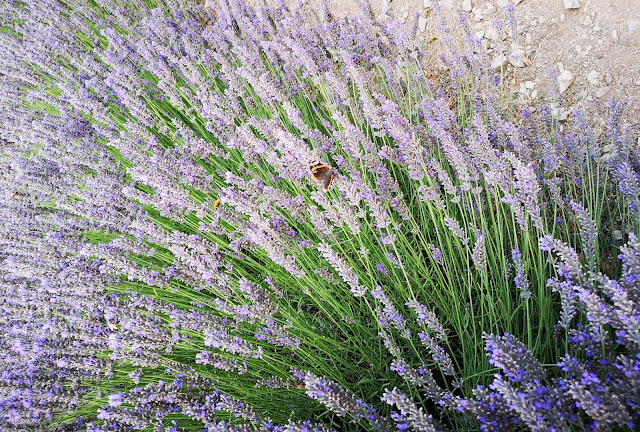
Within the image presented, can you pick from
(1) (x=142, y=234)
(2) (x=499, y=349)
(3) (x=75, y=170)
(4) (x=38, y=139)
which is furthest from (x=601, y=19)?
(4) (x=38, y=139)

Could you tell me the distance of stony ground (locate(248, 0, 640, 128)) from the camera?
92.5 inches

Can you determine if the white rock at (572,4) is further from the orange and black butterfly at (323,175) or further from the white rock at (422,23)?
the orange and black butterfly at (323,175)

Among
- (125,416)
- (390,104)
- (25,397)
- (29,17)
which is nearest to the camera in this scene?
(125,416)

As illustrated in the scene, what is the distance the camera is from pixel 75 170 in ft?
8.63

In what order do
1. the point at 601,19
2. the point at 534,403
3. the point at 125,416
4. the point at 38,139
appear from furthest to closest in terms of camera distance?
the point at 38,139 → the point at 601,19 → the point at 125,416 → the point at 534,403

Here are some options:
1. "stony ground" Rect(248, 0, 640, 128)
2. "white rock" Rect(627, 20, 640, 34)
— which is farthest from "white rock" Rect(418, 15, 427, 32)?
"white rock" Rect(627, 20, 640, 34)

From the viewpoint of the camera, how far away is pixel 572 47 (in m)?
2.55

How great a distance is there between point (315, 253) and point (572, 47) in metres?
1.97

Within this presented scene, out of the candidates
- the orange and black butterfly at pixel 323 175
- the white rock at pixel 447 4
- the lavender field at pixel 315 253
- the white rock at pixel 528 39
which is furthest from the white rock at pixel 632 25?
the orange and black butterfly at pixel 323 175

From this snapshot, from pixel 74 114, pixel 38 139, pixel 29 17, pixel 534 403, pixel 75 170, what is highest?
pixel 29 17

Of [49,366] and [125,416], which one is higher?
[49,366]

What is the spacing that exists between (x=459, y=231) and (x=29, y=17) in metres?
3.73

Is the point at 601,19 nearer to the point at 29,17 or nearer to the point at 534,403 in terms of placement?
the point at 534,403

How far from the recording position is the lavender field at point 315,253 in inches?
49.8
